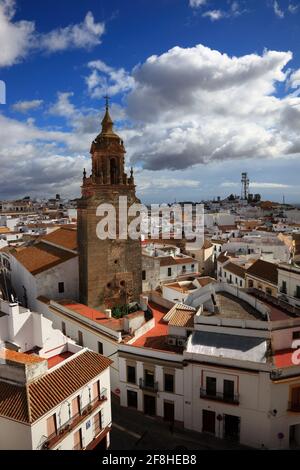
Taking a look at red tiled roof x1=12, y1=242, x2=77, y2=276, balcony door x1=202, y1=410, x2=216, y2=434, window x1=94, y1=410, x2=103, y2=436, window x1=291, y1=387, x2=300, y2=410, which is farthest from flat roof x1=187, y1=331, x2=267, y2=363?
red tiled roof x1=12, y1=242, x2=77, y2=276

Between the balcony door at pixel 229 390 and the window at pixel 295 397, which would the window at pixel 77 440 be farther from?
the window at pixel 295 397

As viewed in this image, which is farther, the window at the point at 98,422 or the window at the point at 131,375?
the window at the point at 131,375

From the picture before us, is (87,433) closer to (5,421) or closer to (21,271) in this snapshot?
(5,421)

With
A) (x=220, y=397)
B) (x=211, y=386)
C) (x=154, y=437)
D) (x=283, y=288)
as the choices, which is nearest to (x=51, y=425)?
(x=154, y=437)

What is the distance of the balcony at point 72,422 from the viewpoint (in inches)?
470

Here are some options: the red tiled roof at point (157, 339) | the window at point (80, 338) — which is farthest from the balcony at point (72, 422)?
the window at point (80, 338)

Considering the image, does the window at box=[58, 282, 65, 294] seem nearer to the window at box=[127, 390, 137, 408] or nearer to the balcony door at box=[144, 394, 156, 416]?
the window at box=[127, 390, 137, 408]

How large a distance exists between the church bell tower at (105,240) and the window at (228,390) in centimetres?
1249

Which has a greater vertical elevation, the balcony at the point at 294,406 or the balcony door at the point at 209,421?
the balcony at the point at 294,406

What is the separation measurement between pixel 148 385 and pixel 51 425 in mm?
5910

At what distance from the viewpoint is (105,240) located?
25.3 meters

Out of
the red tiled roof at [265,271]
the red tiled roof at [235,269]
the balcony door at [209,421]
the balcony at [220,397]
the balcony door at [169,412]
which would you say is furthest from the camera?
the red tiled roof at [235,269]
